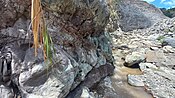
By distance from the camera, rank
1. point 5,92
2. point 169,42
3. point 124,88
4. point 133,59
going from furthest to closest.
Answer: point 169,42 < point 133,59 < point 124,88 < point 5,92

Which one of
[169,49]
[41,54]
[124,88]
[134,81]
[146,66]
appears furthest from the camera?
[169,49]

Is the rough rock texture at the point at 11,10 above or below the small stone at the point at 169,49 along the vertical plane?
above

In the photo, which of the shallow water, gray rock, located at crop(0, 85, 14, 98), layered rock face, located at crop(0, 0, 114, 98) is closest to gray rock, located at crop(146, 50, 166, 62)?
the shallow water

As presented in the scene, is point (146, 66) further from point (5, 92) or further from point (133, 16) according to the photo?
point (133, 16)

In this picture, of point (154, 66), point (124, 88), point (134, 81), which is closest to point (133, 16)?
point (154, 66)

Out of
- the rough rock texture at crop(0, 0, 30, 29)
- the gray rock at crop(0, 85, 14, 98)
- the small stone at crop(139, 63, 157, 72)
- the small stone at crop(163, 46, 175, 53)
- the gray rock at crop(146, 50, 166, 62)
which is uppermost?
the rough rock texture at crop(0, 0, 30, 29)

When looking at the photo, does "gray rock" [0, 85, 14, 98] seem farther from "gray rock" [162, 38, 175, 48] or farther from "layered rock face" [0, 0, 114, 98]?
"gray rock" [162, 38, 175, 48]

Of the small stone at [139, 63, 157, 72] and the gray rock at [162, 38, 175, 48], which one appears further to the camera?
the gray rock at [162, 38, 175, 48]

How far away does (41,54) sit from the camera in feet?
10.2

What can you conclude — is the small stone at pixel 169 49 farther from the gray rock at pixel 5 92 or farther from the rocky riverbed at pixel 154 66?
the gray rock at pixel 5 92

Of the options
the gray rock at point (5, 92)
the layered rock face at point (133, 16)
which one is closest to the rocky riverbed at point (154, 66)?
the gray rock at point (5, 92)

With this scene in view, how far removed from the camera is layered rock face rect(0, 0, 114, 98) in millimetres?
3027

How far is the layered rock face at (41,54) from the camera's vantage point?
3.03 metres

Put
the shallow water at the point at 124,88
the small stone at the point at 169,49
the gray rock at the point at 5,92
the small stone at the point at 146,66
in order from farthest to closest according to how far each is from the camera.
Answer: the small stone at the point at 169,49 → the small stone at the point at 146,66 → the shallow water at the point at 124,88 → the gray rock at the point at 5,92
